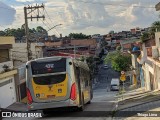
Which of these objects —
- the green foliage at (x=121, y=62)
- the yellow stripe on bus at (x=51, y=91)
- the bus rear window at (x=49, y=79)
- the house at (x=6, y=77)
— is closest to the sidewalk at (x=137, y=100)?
the yellow stripe on bus at (x=51, y=91)

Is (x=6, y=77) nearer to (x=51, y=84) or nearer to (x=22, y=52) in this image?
(x=51, y=84)

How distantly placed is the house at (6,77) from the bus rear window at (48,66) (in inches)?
709

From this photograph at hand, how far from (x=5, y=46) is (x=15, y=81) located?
12.5 ft

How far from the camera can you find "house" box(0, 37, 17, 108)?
37.5m

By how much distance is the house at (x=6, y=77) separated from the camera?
37500 millimetres

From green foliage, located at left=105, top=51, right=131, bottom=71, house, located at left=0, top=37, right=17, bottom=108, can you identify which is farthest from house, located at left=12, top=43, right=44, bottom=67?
green foliage, located at left=105, top=51, right=131, bottom=71

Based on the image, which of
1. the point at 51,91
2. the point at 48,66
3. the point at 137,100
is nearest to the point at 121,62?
the point at 137,100

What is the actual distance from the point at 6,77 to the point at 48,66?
2144 centimetres

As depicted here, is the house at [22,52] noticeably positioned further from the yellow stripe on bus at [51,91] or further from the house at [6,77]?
the yellow stripe on bus at [51,91]

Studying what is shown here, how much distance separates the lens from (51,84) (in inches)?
739

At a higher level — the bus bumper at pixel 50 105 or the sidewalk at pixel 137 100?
the bus bumper at pixel 50 105

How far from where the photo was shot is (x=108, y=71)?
122 meters

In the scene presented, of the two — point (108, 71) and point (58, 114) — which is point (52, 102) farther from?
point (108, 71)

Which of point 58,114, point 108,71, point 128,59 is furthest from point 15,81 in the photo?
point 108,71
